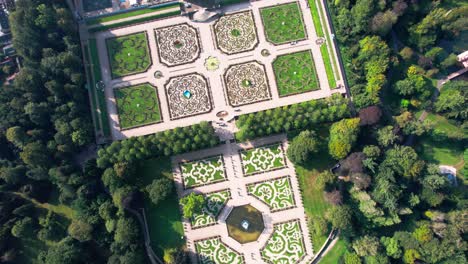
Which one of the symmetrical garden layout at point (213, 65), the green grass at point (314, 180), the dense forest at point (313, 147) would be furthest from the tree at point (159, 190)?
the green grass at point (314, 180)

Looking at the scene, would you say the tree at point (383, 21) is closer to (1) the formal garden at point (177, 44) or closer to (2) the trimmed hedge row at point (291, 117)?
(2) the trimmed hedge row at point (291, 117)

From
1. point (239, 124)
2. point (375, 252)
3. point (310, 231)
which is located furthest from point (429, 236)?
point (239, 124)

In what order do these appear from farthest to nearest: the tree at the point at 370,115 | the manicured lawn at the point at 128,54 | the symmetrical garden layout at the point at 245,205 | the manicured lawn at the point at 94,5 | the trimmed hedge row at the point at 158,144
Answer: the manicured lawn at the point at 94,5
the manicured lawn at the point at 128,54
the symmetrical garden layout at the point at 245,205
the trimmed hedge row at the point at 158,144
the tree at the point at 370,115

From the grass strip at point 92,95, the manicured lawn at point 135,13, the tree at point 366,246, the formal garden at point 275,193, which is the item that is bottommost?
the tree at point 366,246

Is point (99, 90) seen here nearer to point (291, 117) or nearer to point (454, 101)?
point (291, 117)

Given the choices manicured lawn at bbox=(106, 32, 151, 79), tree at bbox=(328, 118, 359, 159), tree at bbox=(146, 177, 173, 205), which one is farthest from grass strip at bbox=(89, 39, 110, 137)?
tree at bbox=(328, 118, 359, 159)

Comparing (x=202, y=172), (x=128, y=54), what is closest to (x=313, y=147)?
(x=202, y=172)

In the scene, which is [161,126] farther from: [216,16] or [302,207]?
[302,207]

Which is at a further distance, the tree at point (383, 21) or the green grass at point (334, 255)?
the tree at point (383, 21)
